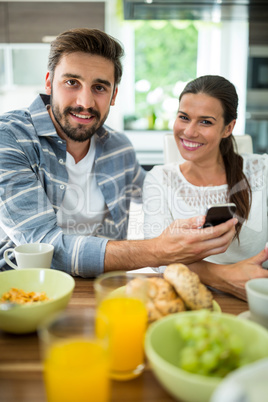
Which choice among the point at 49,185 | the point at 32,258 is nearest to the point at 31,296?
the point at 32,258

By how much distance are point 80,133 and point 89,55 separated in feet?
1.07

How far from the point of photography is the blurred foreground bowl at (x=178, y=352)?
0.54 metres

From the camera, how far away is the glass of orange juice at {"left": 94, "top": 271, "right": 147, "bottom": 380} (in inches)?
25.8

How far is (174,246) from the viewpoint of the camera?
1.23 metres

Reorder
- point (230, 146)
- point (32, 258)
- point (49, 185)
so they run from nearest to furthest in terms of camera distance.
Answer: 1. point (32, 258)
2. point (49, 185)
3. point (230, 146)

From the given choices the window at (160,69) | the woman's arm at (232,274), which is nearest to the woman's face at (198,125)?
the woman's arm at (232,274)

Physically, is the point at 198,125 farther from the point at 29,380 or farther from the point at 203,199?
the point at 29,380

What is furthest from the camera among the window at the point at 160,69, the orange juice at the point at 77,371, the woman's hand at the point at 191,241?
the window at the point at 160,69

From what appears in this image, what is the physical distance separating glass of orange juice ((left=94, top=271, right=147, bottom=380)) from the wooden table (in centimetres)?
2

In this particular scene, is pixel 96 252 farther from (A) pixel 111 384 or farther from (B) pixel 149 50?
(B) pixel 149 50

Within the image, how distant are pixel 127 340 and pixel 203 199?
3.67 feet

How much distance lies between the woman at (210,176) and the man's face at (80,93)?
0.34 m

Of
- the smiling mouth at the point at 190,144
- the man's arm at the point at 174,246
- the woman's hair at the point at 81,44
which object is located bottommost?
the man's arm at the point at 174,246

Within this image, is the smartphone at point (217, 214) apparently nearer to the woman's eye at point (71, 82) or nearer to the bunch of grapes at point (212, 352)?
the bunch of grapes at point (212, 352)
